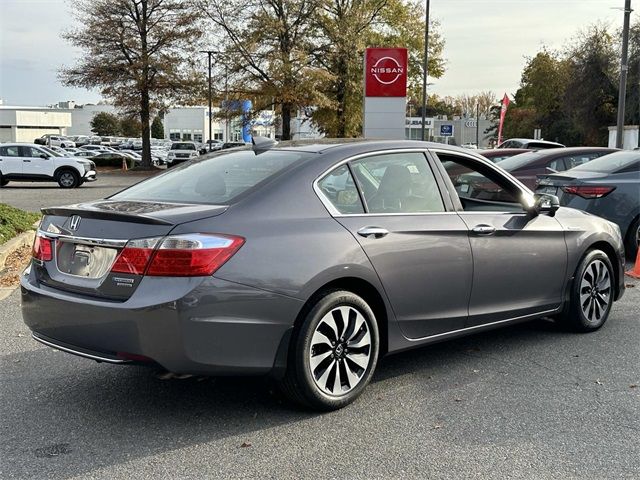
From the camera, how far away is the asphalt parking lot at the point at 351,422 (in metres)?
3.26

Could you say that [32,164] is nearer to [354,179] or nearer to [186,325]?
[354,179]

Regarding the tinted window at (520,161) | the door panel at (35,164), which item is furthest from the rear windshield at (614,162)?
the door panel at (35,164)

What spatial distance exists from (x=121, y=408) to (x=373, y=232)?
1834 millimetres

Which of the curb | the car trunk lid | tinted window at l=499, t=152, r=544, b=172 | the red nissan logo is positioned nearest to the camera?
the car trunk lid

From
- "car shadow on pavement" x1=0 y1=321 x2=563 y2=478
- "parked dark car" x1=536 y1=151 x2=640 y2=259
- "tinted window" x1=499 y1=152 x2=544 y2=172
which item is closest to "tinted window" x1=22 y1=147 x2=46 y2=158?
"tinted window" x1=499 y1=152 x2=544 y2=172

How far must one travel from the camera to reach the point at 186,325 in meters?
3.36

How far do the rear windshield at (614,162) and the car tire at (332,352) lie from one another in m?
6.18

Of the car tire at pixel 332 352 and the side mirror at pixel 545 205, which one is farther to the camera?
the side mirror at pixel 545 205

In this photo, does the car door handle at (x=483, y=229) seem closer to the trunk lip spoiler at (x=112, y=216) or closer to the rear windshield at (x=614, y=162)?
the trunk lip spoiler at (x=112, y=216)

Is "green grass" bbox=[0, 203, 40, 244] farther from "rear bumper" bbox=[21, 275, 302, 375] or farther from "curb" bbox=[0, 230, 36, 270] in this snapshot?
"rear bumper" bbox=[21, 275, 302, 375]

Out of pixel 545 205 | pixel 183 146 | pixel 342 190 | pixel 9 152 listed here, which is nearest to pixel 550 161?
pixel 545 205

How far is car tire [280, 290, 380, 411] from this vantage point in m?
3.73

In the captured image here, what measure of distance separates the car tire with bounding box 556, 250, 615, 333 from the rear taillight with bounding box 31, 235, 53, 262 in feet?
12.9

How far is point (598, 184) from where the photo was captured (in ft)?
28.0
